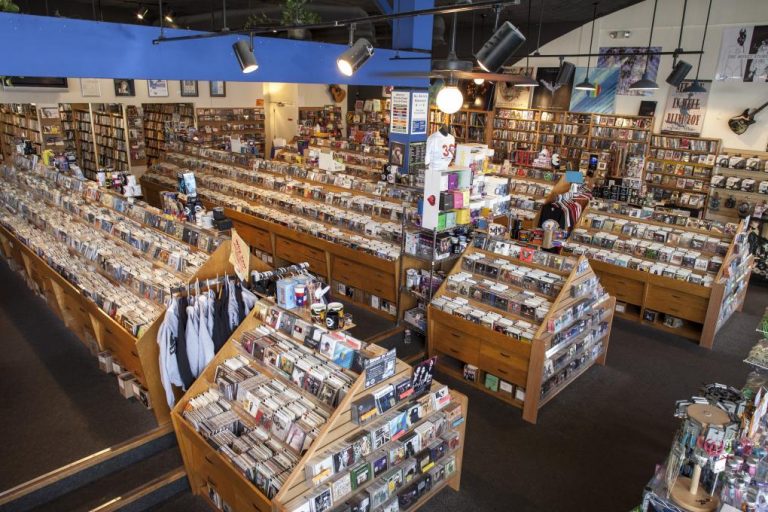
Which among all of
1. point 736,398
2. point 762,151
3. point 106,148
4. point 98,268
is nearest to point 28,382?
point 98,268

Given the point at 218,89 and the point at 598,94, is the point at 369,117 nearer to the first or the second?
the point at 218,89

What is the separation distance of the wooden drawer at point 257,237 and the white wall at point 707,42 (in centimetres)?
983

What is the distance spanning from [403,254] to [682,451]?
13.0 ft

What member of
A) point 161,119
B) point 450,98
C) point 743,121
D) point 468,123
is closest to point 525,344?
point 450,98

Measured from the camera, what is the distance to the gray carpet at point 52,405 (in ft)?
14.2

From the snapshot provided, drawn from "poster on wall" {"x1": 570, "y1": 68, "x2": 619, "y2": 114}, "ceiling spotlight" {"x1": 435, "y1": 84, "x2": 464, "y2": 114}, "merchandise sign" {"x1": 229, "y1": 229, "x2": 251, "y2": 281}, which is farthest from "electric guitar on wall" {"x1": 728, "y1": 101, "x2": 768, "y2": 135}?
"merchandise sign" {"x1": 229, "y1": 229, "x2": 251, "y2": 281}

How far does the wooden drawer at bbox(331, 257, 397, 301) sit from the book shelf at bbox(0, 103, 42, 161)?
936 centimetres

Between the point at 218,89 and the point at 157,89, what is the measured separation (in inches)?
72.9

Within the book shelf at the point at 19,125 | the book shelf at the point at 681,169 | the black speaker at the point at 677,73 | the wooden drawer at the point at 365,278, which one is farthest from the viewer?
the book shelf at the point at 19,125

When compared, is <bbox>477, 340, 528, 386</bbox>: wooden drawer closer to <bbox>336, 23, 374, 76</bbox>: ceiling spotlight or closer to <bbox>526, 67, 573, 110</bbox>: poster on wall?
<bbox>336, 23, 374, 76</bbox>: ceiling spotlight

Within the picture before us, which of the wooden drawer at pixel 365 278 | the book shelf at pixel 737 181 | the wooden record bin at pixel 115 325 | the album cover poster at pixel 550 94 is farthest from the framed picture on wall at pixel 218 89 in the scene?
the book shelf at pixel 737 181

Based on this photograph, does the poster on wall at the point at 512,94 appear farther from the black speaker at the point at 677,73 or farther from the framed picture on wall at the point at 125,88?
the framed picture on wall at the point at 125,88

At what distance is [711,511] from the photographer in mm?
2680

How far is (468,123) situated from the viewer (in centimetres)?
1577
